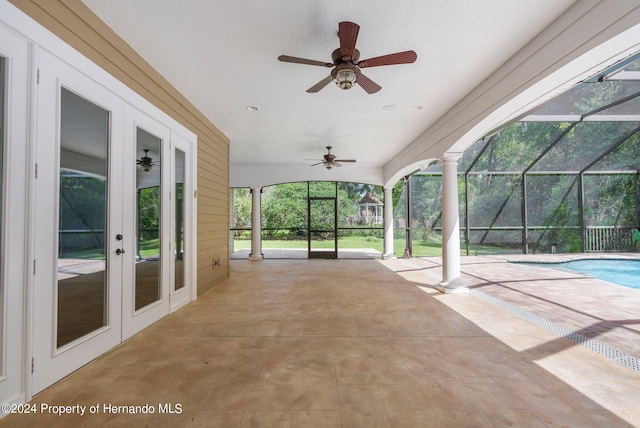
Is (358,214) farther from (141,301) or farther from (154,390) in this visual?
(154,390)

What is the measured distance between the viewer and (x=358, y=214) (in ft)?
31.4

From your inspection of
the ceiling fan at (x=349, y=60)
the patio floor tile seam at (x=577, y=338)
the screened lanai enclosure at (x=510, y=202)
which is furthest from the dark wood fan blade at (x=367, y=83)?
the screened lanai enclosure at (x=510, y=202)

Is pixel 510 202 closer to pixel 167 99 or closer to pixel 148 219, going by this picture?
pixel 167 99

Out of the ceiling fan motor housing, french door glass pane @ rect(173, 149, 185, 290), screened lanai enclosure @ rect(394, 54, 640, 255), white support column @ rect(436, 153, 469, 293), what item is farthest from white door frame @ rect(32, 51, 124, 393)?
screened lanai enclosure @ rect(394, 54, 640, 255)

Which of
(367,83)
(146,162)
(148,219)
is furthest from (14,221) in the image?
(367,83)

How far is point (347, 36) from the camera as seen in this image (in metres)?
2.33

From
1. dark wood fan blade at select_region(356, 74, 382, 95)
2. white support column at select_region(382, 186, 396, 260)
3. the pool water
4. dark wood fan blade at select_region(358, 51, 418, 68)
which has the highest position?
dark wood fan blade at select_region(358, 51, 418, 68)

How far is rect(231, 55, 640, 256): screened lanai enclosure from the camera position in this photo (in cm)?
853

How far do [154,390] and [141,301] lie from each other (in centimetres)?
139

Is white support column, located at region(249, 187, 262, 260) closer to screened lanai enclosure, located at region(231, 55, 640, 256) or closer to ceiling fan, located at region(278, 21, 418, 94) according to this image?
screened lanai enclosure, located at region(231, 55, 640, 256)

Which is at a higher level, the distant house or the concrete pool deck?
the distant house

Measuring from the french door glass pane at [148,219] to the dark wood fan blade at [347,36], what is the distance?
2.31 m

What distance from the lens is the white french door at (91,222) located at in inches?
79.7

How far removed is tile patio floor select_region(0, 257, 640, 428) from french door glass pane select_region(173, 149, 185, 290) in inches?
18.0
